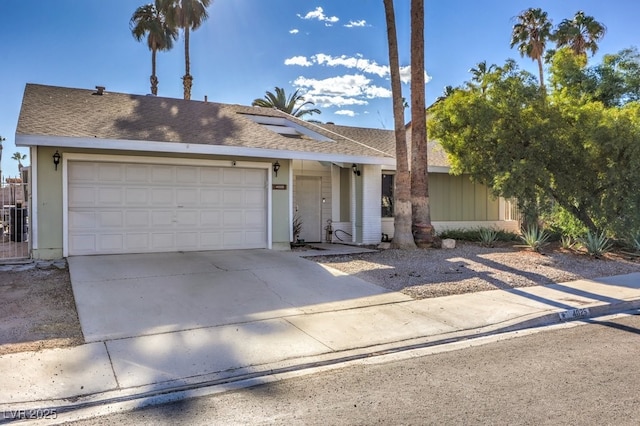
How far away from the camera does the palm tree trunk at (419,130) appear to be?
13.8 meters

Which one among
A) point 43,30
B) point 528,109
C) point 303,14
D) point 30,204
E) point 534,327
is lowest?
point 534,327

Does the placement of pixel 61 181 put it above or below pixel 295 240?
above

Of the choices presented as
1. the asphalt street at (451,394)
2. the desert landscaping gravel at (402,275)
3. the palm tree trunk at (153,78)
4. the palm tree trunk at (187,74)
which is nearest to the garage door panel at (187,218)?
the desert landscaping gravel at (402,275)

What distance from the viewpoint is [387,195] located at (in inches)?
642

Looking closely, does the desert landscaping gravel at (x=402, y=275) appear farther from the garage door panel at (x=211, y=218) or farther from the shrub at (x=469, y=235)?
the garage door panel at (x=211, y=218)

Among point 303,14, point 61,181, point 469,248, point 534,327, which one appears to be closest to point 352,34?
point 303,14

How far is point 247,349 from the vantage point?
5617mm

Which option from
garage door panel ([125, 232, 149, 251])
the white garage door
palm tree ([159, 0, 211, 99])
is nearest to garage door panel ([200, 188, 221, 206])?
the white garage door

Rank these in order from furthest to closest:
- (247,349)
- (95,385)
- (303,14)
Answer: (303,14), (247,349), (95,385)

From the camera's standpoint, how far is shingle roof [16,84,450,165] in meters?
11.1

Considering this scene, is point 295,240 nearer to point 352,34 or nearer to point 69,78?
point 352,34

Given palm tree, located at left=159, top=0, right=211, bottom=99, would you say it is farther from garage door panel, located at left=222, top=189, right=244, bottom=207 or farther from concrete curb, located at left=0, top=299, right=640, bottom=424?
concrete curb, located at left=0, top=299, right=640, bottom=424

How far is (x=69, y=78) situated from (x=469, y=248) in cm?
1708

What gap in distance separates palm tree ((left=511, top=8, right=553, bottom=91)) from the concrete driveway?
26.0m
